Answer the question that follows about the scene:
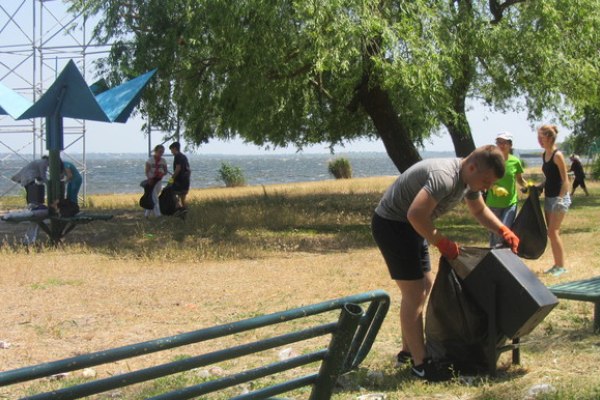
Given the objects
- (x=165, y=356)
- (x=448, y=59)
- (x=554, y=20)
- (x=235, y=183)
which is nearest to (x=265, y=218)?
(x=448, y=59)

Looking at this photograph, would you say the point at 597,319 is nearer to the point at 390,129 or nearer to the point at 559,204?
the point at 559,204

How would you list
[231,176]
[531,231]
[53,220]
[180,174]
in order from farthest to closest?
1. [231,176]
2. [180,174]
3. [53,220]
4. [531,231]

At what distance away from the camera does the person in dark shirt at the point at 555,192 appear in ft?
28.1

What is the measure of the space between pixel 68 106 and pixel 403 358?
29.2 feet

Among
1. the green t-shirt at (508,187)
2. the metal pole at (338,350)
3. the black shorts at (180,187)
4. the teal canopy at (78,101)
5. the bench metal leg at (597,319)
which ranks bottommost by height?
the bench metal leg at (597,319)

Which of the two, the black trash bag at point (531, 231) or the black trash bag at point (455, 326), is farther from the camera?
the black trash bag at point (531, 231)

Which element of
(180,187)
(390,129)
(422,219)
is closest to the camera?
(422,219)

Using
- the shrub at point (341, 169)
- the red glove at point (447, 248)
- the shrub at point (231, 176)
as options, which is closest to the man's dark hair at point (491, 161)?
the red glove at point (447, 248)

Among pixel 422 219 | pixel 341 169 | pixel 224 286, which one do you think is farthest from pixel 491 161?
pixel 341 169

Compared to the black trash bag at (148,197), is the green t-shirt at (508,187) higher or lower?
higher

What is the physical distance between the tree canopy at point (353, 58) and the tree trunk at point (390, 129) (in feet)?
0.08

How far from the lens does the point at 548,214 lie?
8.76 m

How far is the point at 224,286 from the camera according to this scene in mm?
8680

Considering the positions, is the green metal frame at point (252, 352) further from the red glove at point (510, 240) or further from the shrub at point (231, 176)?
the shrub at point (231, 176)
